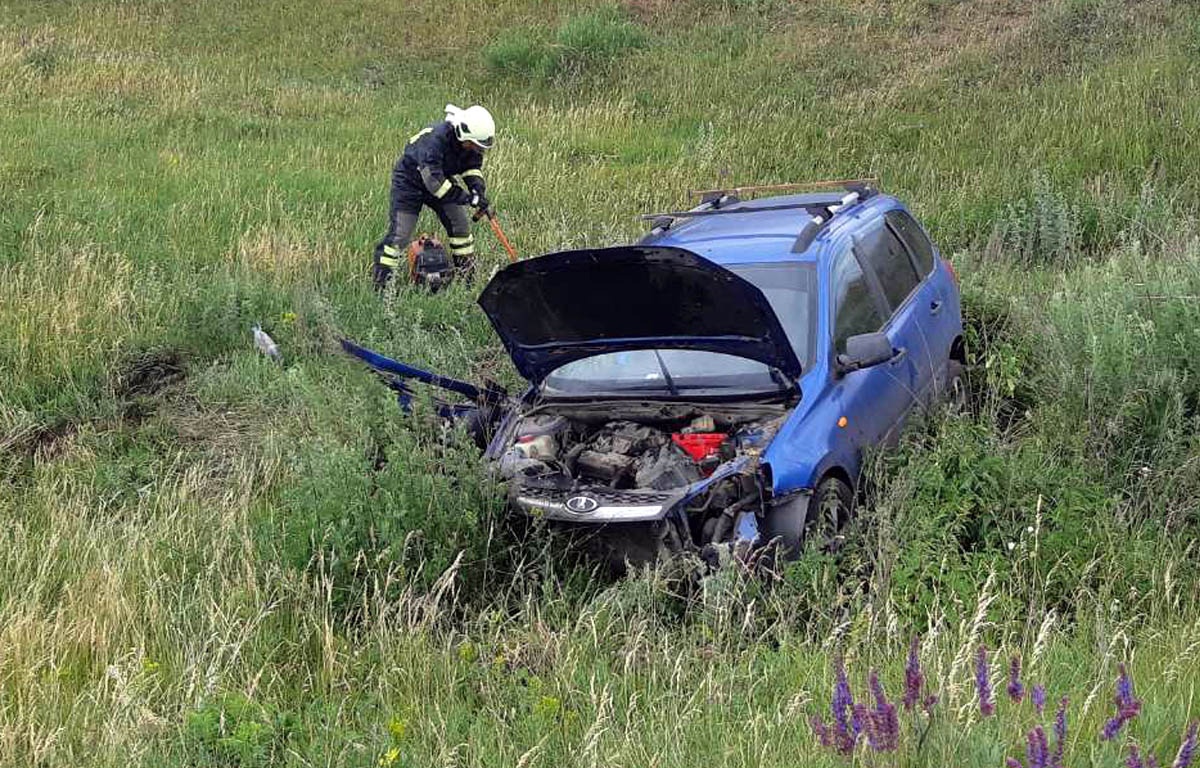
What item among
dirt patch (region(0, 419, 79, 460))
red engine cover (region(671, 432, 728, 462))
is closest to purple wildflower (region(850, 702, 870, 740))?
red engine cover (region(671, 432, 728, 462))

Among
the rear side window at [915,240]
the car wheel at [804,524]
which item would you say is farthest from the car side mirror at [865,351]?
the rear side window at [915,240]

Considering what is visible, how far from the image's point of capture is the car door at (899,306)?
6293 millimetres

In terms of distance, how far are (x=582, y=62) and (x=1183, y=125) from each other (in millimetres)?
9922

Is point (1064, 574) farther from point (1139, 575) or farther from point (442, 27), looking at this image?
point (442, 27)

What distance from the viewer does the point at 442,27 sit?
23.2 meters

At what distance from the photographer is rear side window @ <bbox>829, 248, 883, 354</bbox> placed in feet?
19.6

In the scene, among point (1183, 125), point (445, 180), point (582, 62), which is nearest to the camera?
point (445, 180)

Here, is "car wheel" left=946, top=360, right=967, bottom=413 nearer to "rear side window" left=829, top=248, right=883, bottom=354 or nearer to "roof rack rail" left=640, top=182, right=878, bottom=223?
"rear side window" left=829, top=248, right=883, bottom=354

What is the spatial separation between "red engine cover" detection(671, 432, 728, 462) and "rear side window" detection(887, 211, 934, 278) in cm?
241

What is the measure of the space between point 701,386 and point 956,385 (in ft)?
6.53

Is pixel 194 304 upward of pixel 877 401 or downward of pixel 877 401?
downward

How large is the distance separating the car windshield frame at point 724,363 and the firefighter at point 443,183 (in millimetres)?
A: 4386

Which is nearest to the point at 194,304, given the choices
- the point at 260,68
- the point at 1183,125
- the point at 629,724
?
the point at 629,724

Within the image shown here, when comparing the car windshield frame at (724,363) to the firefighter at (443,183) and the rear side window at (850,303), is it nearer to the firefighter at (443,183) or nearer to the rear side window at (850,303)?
the rear side window at (850,303)
